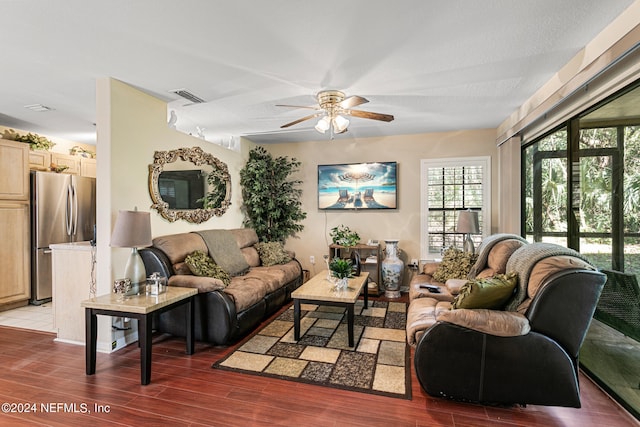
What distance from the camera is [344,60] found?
2.59 meters

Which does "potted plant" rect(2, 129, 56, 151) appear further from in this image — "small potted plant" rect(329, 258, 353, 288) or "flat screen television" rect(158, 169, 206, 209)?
"small potted plant" rect(329, 258, 353, 288)

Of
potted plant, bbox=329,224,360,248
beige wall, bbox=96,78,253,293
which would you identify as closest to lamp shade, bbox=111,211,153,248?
beige wall, bbox=96,78,253,293

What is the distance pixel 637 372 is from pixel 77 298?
463 cm

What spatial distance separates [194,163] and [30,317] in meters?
→ 2.77

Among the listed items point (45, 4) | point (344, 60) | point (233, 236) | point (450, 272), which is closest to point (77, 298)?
point (233, 236)

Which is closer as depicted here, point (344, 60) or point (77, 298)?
point (344, 60)

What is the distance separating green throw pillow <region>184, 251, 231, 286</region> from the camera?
3326 millimetres

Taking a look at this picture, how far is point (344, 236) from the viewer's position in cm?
521

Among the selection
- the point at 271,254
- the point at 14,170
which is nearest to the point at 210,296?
the point at 271,254

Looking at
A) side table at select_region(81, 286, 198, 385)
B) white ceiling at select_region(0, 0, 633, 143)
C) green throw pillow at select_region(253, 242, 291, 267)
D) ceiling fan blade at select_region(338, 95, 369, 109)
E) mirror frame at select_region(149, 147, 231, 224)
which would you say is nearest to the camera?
white ceiling at select_region(0, 0, 633, 143)

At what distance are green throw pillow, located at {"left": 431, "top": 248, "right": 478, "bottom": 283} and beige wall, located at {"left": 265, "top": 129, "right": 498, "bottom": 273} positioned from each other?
4.05 feet

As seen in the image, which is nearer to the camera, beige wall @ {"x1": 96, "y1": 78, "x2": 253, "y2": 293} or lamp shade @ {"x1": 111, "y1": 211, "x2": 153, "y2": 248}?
lamp shade @ {"x1": 111, "y1": 211, "x2": 153, "y2": 248}

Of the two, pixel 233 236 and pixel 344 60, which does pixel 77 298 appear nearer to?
pixel 233 236

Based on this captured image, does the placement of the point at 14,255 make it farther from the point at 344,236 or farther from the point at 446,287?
the point at 446,287
